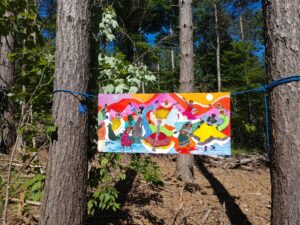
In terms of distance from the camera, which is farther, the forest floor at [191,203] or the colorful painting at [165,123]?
the forest floor at [191,203]

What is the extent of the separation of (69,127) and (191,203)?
2793mm

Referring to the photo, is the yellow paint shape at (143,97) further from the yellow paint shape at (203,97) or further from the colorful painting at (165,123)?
the yellow paint shape at (203,97)

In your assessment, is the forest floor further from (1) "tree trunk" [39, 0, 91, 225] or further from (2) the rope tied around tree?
(2) the rope tied around tree

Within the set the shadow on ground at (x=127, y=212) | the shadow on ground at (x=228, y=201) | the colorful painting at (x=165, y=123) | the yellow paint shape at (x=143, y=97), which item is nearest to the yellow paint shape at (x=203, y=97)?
the colorful painting at (x=165, y=123)

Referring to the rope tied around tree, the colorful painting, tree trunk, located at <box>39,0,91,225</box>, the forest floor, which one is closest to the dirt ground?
the forest floor

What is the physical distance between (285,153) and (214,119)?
0.87m

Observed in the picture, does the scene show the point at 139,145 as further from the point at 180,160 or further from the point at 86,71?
the point at 180,160

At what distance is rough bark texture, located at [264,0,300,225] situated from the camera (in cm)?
193

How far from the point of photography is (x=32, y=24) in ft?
8.63

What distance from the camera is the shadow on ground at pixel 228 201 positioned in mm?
4266

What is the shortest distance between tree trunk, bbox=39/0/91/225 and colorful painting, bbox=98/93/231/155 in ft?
0.95

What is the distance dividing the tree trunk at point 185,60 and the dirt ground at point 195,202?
10.1 inches

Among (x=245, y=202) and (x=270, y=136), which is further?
(x=245, y=202)

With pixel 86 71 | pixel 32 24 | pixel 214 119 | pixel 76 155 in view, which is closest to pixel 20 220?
pixel 76 155
